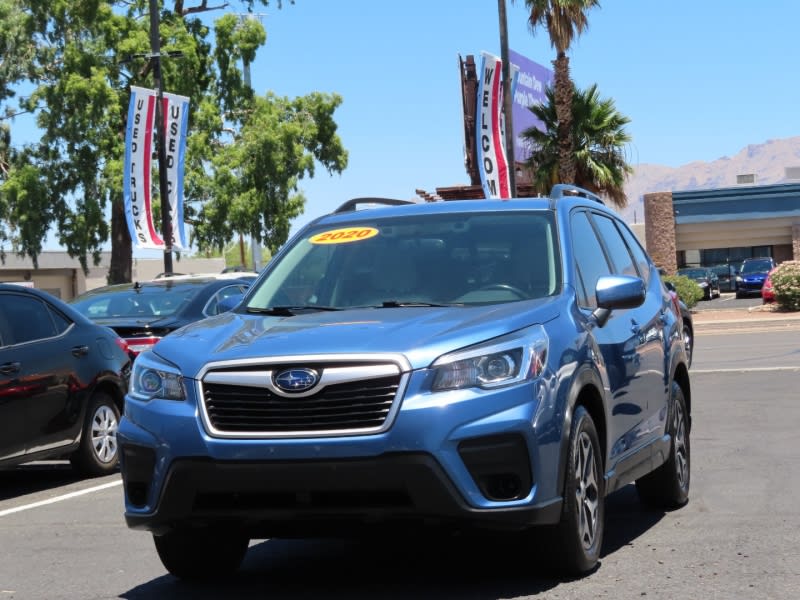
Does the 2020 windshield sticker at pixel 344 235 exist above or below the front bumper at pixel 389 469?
above

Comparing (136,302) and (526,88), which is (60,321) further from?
(526,88)

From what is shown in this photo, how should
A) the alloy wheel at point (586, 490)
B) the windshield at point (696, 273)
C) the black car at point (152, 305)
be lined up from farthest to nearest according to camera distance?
the windshield at point (696, 273)
the black car at point (152, 305)
the alloy wheel at point (586, 490)

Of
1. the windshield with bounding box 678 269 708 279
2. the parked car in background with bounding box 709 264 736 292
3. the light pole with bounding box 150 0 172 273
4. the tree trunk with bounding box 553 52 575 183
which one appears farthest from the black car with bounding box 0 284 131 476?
the parked car in background with bounding box 709 264 736 292

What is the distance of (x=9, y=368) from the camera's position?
10117 millimetres

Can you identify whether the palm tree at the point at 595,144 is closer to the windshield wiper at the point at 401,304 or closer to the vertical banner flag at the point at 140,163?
the vertical banner flag at the point at 140,163

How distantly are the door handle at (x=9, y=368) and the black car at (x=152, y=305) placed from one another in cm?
297

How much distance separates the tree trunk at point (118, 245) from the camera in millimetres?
→ 46062

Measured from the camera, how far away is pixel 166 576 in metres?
6.75

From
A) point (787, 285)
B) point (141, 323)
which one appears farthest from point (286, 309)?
point (787, 285)

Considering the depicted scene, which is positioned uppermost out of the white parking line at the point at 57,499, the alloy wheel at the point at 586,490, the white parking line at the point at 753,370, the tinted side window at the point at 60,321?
the tinted side window at the point at 60,321

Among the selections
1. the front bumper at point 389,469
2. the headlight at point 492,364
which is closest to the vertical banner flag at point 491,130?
the headlight at point 492,364

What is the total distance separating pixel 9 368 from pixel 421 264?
444 cm

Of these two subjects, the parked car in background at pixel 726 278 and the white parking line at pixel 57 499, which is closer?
the white parking line at pixel 57 499

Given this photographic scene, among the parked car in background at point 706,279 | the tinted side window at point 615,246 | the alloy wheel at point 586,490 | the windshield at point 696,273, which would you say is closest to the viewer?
the alloy wheel at point 586,490
